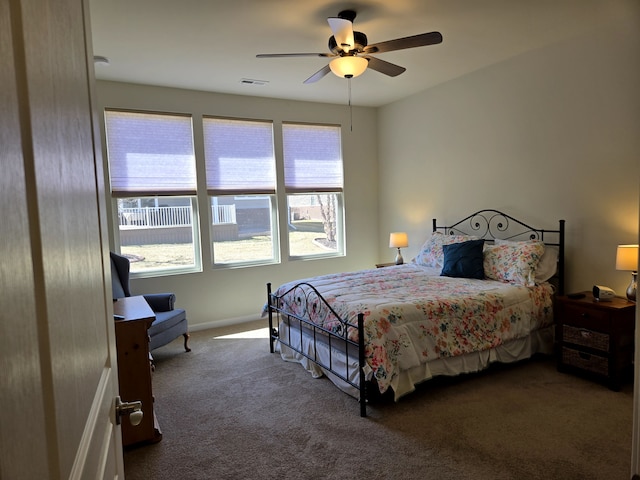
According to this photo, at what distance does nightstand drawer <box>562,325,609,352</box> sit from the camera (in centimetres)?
311

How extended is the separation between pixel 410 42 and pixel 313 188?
10.1ft

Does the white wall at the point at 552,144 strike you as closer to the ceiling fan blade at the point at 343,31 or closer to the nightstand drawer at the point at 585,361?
the nightstand drawer at the point at 585,361

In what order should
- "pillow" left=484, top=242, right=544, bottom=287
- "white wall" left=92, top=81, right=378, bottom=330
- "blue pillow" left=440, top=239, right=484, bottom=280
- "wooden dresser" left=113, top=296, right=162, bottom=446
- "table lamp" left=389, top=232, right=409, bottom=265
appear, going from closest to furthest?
"wooden dresser" left=113, top=296, right=162, bottom=446 → "pillow" left=484, top=242, right=544, bottom=287 → "blue pillow" left=440, top=239, right=484, bottom=280 → "white wall" left=92, top=81, right=378, bottom=330 → "table lamp" left=389, top=232, right=409, bottom=265

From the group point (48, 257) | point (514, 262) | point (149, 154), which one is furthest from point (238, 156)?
point (48, 257)

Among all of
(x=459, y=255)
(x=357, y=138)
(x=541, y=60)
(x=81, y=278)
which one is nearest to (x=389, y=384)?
(x=459, y=255)

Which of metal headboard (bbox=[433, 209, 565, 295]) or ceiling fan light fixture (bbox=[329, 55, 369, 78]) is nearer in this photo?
ceiling fan light fixture (bbox=[329, 55, 369, 78])

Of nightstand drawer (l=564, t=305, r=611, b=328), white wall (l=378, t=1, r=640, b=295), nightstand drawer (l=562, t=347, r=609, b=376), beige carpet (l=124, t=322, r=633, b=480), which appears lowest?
beige carpet (l=124, t=322, r=633, b=480)

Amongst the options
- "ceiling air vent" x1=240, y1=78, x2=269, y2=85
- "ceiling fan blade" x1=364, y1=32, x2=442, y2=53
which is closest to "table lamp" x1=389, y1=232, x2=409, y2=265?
"ceiling air vent" x1=240, y1=78, x2=269, y2=85

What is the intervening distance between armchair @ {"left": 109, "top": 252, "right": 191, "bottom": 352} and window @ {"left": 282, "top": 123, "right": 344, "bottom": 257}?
1887 millimetres

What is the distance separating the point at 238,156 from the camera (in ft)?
16.9

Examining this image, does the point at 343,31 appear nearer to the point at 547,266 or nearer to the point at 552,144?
the point at 552,144

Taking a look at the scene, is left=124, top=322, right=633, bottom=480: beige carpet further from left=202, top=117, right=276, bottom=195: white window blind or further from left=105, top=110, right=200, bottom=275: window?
left=202, top=117, right=276, bottom=195: white window blind

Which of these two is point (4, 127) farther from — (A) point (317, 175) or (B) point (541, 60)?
(A) point (317, 175)

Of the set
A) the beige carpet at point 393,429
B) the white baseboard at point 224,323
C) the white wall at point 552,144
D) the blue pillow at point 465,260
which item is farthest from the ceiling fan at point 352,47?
the white baseboard at point 224,323
